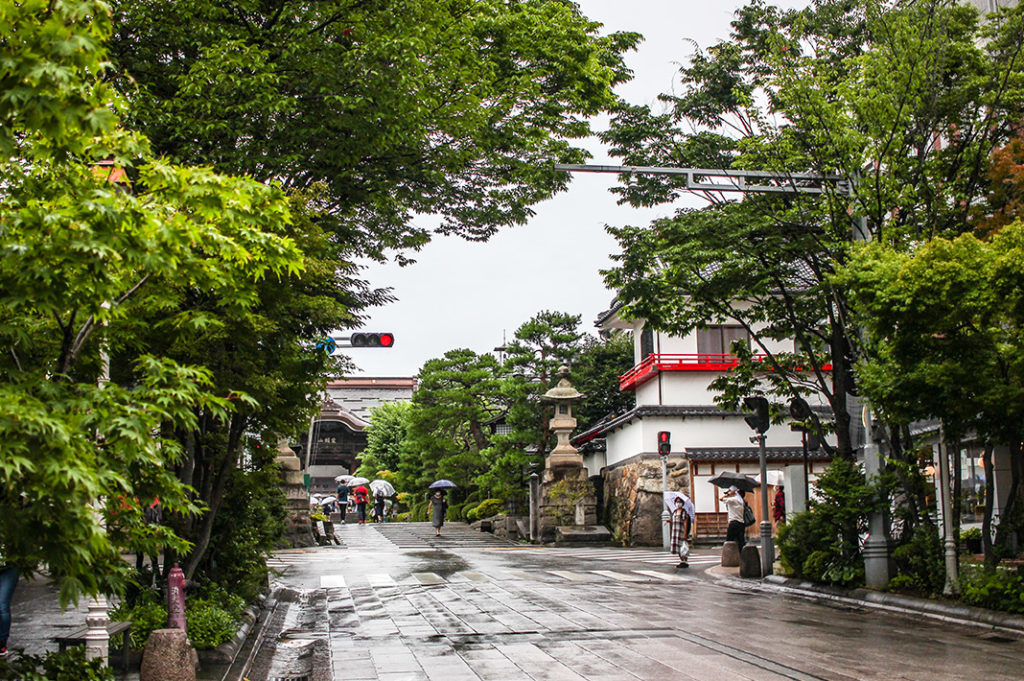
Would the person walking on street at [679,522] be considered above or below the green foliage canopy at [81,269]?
below

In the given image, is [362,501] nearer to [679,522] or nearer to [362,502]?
[362,502]

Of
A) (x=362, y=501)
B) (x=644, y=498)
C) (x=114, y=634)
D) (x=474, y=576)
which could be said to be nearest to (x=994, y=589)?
(x=474, y=576)

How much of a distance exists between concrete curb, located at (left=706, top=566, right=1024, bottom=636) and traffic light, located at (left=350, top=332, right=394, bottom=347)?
860 centimetres

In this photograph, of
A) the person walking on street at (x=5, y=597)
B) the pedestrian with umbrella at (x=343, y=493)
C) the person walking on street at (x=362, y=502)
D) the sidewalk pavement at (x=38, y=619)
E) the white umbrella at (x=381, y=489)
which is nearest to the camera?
the person walking on street at (x=5, y=597)

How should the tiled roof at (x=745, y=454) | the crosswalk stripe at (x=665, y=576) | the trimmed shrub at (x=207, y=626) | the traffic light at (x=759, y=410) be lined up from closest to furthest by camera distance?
the trimmed shrub at (x=207, y=626) < the crosswalk stripe at (x=665, y=576) < the traffic light at (x=759, y=410) < the tiled roof at (x=745, y=454)

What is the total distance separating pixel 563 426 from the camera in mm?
36875

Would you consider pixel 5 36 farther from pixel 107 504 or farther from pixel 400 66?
pixel 400 66

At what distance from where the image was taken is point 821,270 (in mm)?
20281

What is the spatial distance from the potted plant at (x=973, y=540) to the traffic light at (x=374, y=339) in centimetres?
1238

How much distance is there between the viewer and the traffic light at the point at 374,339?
752 inches

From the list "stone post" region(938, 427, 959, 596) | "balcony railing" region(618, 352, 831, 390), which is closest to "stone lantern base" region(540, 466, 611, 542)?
"balcony railing" region(618, 352, 831, 390)

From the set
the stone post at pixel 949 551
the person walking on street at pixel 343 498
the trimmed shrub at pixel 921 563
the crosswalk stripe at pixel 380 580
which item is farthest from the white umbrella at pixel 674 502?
the person walking on street at pixel 343 498

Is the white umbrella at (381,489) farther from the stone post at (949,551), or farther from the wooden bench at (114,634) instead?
the wooden bench at (114,634)

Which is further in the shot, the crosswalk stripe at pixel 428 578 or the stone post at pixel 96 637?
the crosswalk stripe at pixel 428 578
